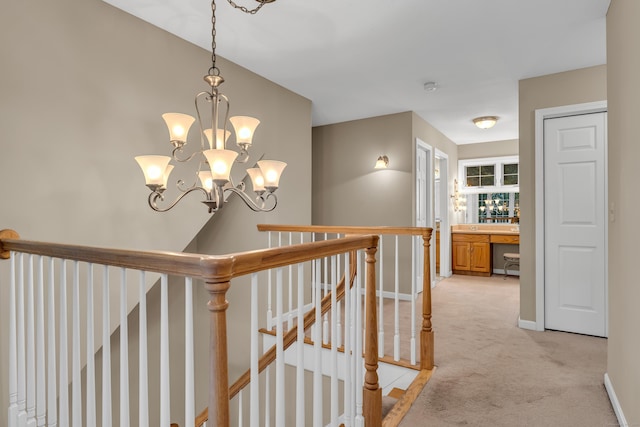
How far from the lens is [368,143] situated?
16.1 feet

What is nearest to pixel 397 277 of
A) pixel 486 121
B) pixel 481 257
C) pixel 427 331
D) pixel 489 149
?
pixel 427 331

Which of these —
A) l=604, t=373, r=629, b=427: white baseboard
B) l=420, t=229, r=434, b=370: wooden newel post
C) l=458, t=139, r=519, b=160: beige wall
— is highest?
l=458, t=139, r=519, b=160: beige wall

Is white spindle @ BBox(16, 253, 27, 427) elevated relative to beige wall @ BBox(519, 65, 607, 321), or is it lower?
lower

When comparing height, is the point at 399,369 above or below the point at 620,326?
below

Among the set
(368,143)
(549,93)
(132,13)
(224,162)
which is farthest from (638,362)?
(368,143)

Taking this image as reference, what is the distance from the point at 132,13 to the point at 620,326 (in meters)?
3.48

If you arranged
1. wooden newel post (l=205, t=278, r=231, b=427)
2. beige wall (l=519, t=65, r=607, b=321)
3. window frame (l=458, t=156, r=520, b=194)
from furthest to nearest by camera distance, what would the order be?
window frame (l=458, t=156, r=520, b=194) → beige wall (l=519, t=65, r=607, b=321) → wooden newel post (l=205, t=278, r=231, b=427)

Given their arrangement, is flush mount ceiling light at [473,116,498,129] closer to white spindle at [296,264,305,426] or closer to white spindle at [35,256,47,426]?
white spindle at [296,264,305,426]

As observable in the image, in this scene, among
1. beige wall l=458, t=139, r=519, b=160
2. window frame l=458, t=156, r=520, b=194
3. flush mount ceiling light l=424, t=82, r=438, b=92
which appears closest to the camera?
flush mount ceiling light l=424, t=82, r=438, b=92

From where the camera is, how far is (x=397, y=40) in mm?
2785

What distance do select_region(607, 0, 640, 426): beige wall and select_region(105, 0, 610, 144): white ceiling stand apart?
18.9 inches

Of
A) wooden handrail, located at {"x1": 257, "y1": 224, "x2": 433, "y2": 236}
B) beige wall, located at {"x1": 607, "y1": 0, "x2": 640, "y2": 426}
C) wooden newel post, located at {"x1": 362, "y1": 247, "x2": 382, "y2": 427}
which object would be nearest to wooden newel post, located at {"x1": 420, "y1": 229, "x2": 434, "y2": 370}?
wooden handrail, located at {"x1": 257, "y1": 224, "x2": 433, "y2": 236}

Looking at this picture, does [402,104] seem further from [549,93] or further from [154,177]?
[154,177]

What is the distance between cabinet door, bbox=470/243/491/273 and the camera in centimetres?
611
